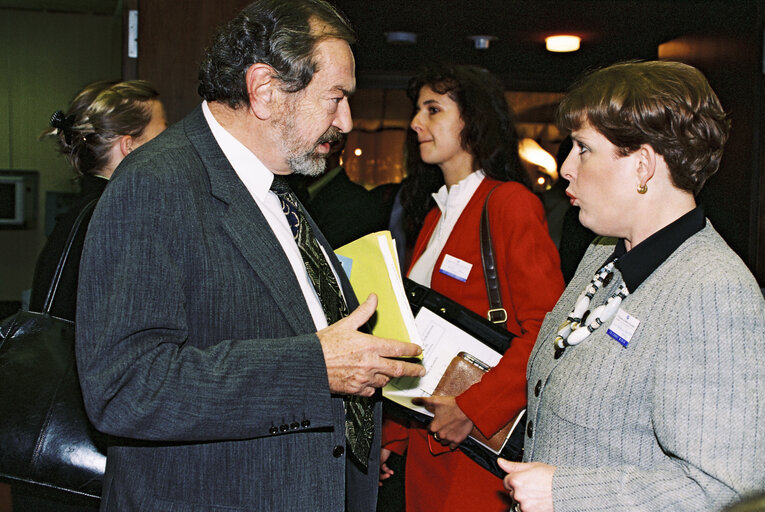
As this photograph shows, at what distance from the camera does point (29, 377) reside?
167 centimetres

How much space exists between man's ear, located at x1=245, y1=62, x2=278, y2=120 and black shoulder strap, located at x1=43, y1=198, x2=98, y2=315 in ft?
2.32

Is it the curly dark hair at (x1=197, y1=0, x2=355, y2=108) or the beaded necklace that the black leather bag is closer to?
the beaded necklace

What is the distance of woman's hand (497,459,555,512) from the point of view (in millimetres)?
1314

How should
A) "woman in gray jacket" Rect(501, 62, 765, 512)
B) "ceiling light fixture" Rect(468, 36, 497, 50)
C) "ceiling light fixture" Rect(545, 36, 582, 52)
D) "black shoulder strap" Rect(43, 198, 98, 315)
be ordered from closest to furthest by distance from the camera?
"woman in gray jacket" Rect(501, 62, 765, 512)
"black shoulder strap" Rect(43, 198, 98, 315)
"ceiling light fixture" Rect(468, 36, 497, 50)
"ceiling light fixture" Rect(545, 36, 582, 52)

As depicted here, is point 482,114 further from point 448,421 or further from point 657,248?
point 657,248

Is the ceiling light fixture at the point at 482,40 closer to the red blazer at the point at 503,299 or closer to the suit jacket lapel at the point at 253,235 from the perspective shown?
the red blazer at the point at 503,299

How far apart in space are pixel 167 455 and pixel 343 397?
→ 1.28ft

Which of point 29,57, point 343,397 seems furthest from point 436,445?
point 29,57

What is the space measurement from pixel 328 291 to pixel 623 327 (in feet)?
2.12

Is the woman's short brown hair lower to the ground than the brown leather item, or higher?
higher

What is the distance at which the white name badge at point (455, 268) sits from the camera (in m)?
2.25

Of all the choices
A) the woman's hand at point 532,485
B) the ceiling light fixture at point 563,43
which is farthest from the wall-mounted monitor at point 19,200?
the woman's hand at point 532,485

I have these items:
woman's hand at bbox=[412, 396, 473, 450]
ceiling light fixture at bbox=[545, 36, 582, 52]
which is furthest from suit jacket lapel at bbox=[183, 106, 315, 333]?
ceiling light fixture at bbox=[545, 36, 582, 52]

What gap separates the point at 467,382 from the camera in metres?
2.10
